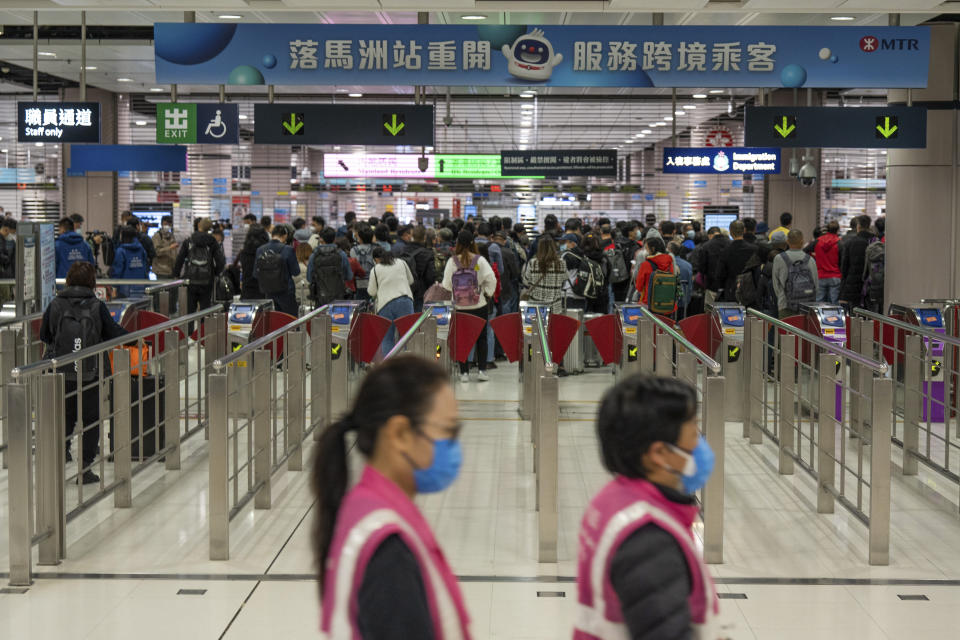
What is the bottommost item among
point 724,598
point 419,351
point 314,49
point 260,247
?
point 724,598

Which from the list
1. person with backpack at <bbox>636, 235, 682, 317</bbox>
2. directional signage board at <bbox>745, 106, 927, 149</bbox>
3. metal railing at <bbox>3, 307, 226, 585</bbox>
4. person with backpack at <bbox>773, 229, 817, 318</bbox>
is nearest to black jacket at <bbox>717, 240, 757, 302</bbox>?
directional signage board at <bbox>745, 106, 927, 149</bbox>

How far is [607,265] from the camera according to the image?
1162cm

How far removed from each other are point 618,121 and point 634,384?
1979cm

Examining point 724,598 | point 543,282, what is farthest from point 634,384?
point 543,282

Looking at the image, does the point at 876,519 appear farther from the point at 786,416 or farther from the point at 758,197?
the point at 758,197

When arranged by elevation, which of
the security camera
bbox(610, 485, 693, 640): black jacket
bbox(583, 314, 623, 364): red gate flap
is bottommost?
bbox(583, 314, 623, 364): red gate flap

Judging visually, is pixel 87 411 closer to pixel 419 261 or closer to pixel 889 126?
pixel 419 261

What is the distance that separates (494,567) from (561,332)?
502 centimetres

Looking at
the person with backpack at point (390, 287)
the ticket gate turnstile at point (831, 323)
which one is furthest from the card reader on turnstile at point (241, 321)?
the ticket gate turnstile at point (831, 323)

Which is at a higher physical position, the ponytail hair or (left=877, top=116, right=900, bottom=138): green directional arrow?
(left=877, top=116, right=900, bottom=138): green directional arrow

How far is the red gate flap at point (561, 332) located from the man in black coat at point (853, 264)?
379cm

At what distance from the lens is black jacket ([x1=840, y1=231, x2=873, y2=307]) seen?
12.0 m

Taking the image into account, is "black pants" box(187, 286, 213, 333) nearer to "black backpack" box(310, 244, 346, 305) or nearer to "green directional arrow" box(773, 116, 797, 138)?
"black backpack" box(310, 244, 346, 305)

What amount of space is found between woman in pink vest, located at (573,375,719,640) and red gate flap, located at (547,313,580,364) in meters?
7.71
